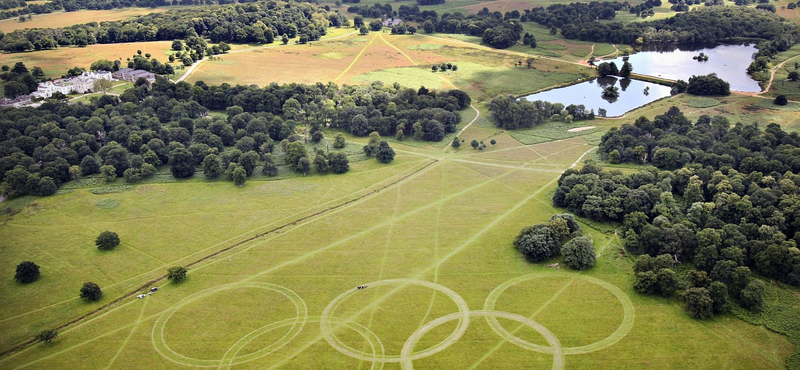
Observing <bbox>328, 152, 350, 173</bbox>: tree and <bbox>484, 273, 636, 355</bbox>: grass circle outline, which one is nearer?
<bbox>484, 273, 636, 355</bbox>: grass circle outline

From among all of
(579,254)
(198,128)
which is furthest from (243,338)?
(198,128)

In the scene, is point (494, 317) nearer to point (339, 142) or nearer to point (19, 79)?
point (339, 142)

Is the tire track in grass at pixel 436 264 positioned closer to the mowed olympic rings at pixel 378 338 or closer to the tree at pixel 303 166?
the mowed olympic rings at pixel 378 338

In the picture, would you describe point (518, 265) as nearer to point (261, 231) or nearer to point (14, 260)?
point (261, 231)

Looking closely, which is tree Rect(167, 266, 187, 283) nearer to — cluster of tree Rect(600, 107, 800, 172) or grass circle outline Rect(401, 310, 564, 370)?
grass circle outline Rect(401, 310, 564, 370)

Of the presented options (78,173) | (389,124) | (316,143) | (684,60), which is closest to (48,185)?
(78,173)

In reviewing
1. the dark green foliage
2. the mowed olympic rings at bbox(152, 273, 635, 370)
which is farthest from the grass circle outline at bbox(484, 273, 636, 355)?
the dark green foliage
